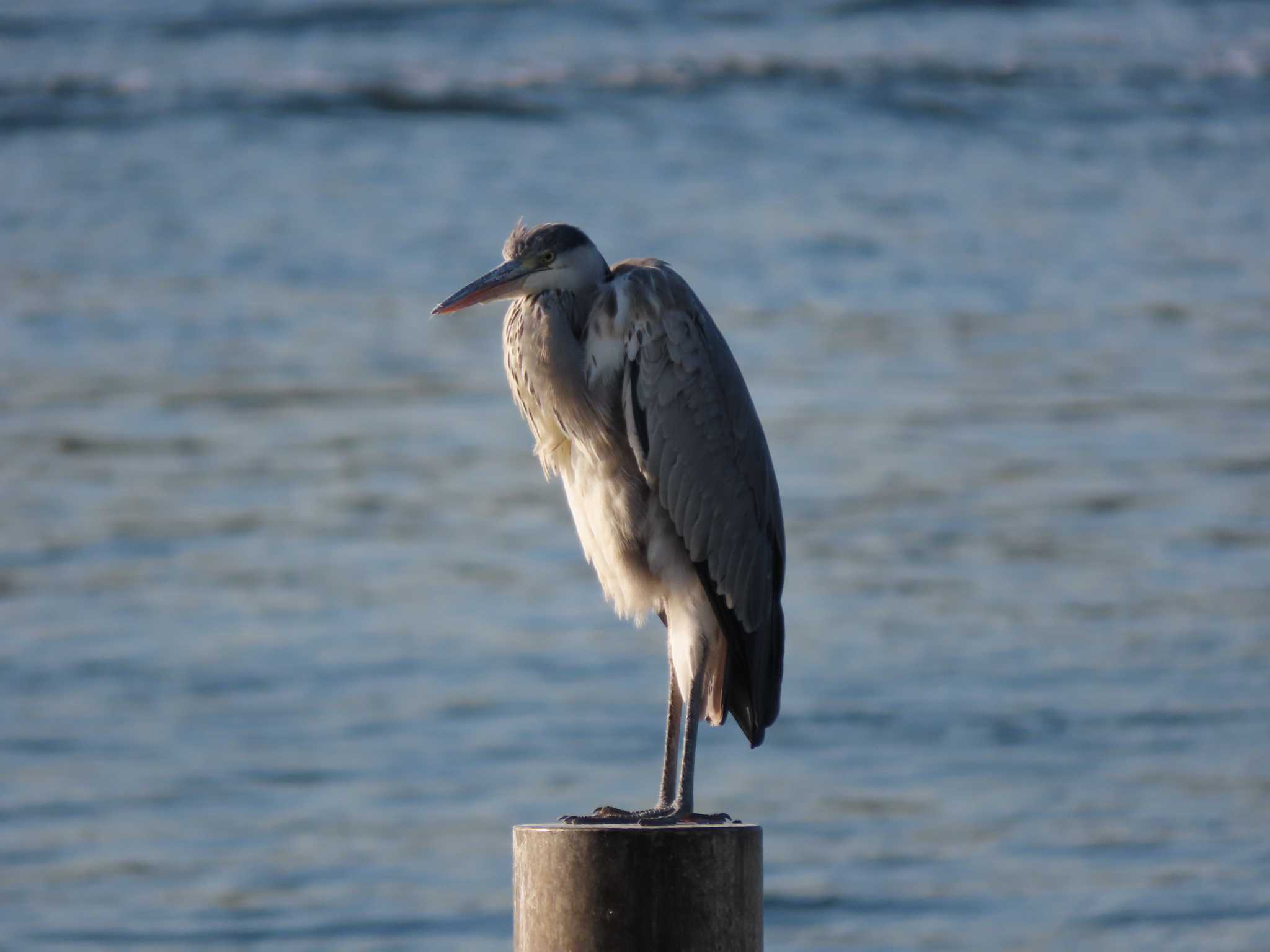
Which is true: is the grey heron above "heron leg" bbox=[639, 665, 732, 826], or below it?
above

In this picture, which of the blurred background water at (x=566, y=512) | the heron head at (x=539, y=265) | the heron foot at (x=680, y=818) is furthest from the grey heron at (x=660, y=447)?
the blurred background water at (x=566, y=512)

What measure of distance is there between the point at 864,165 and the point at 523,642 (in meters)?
8.76

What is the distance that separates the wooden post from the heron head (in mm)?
1378

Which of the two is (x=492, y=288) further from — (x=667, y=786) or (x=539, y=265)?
(x=667, y=786)

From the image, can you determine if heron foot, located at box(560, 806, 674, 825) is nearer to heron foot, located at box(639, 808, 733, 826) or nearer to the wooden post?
heron foot, located at box(639, 808, 733, 826)

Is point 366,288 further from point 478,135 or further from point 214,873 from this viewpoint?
point 214,873

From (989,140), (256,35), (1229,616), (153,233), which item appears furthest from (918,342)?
(256,35)

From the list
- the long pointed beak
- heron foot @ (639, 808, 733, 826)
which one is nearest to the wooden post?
heron foot @ (639, 808, 733, 826)

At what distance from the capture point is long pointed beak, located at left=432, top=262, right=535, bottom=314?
14.2ft

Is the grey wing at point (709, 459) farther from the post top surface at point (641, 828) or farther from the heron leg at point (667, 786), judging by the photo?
the post top surface at point (641, 828)

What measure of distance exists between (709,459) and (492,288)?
0.65 meters

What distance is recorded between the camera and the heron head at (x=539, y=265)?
440cm

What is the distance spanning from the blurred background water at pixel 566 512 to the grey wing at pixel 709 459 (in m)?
4.70

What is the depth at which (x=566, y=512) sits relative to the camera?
52.7 ft
